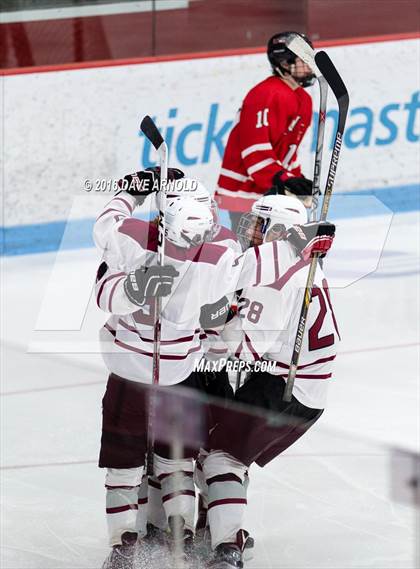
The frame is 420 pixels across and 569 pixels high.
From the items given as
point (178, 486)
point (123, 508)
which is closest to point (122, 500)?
point (123, 508)

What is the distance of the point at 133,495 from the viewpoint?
272 cm

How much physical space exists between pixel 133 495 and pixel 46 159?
3.11 m

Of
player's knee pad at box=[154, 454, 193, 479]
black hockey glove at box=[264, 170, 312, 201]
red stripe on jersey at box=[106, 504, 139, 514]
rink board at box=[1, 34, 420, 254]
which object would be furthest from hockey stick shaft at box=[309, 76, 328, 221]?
rink board at box=[1, 34, 420, 254]

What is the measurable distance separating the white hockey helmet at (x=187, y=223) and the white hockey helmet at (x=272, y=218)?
0.71 ft

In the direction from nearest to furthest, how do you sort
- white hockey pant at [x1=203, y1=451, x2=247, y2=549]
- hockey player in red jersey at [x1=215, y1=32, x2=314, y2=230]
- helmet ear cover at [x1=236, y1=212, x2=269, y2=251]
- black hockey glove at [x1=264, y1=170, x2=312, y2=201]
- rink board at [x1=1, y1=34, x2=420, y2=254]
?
white hockey pant at [x1=203, y1=451, x2=247, y2=549] < helmet ear cover at [x1=236, y1=212, x2=269, y2=251] < black hockey glove at [x1=264, y1=170, x2=312, y2=201] < hockey player in red jersey at [x1=215, y1=32, x2=314, y2=230] < rink board at [x1=1, y1=34, x2=420, y2=254]

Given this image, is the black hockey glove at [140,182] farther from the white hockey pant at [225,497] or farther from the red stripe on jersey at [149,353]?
the white hockey pant at [225,497]

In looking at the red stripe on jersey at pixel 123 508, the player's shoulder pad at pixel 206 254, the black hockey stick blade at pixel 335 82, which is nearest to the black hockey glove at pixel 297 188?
the black hockey stick blade at pixel 335 82

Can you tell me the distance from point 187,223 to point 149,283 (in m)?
0.16

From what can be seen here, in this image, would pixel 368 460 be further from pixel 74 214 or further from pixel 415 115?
pixel 415 115

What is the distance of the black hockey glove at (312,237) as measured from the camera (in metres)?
2.56

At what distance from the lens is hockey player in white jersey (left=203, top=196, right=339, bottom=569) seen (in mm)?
2689

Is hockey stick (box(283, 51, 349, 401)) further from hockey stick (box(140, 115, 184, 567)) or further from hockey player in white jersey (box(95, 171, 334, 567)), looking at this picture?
hockey stick (box(140, 115, 184, 567))

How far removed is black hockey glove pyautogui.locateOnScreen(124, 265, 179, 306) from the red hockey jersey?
1842 millimetres

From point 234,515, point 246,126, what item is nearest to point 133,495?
point 234,515
